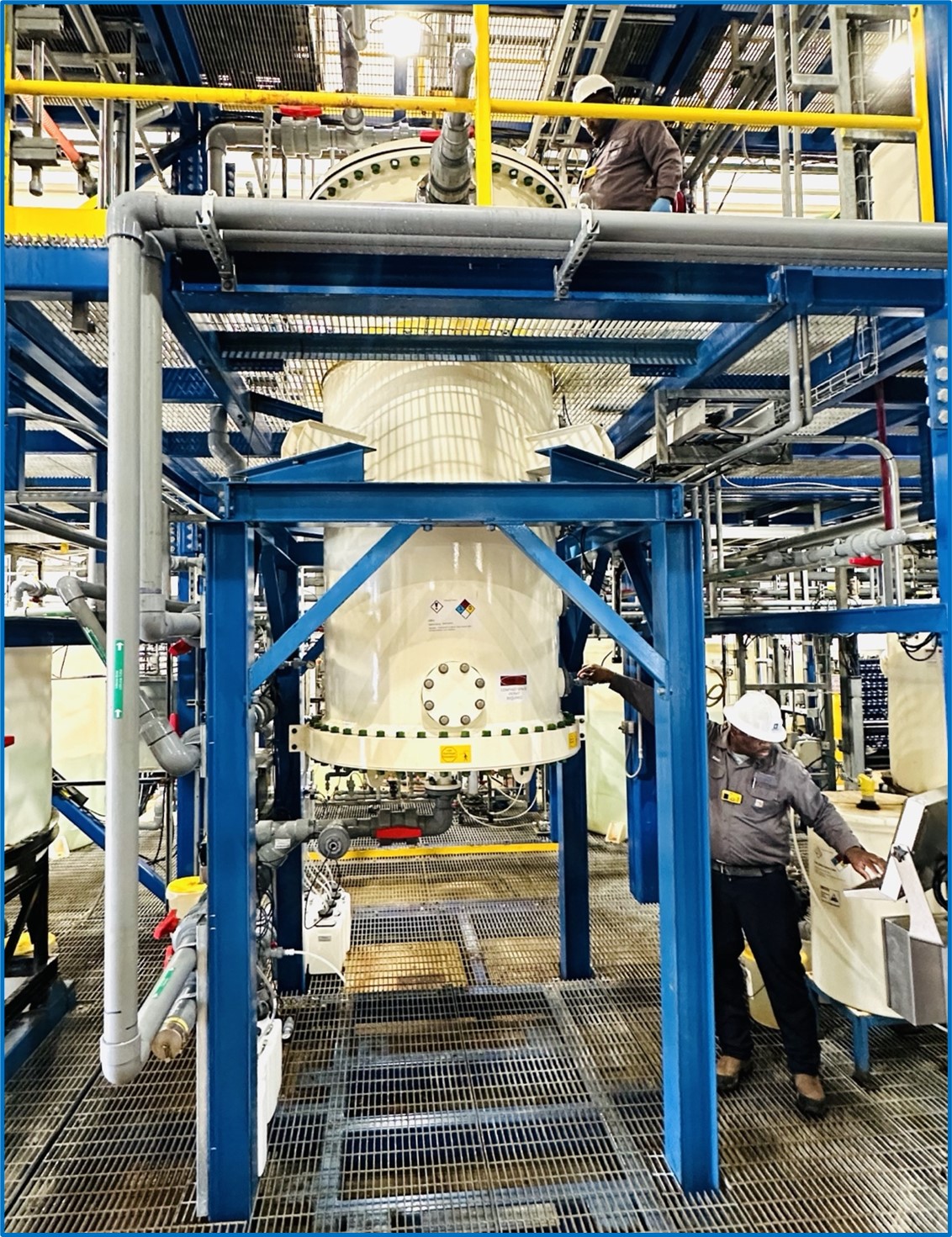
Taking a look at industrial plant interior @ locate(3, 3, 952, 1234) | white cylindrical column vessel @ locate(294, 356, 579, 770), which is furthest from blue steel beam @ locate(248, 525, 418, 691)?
white cylindrical column vessel @ locate(294, 356, 579, 770)

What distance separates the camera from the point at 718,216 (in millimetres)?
2580

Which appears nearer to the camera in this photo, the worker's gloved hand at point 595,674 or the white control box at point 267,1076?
the white control box at point 267,1076

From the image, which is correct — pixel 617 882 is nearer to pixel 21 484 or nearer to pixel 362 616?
pixel 362 616

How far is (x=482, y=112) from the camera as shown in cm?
257

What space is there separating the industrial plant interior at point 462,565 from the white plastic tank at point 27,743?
0.03 meters

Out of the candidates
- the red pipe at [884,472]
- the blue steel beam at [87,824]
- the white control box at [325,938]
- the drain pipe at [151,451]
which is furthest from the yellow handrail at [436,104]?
the white control box at [325,938]

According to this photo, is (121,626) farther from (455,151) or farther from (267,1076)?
(267,1076)

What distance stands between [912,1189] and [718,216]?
14.1 feet

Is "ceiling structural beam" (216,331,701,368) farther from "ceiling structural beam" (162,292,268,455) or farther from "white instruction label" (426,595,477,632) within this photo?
"white instruction label" (426,595,477,632)

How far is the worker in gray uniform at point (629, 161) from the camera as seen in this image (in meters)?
3.44

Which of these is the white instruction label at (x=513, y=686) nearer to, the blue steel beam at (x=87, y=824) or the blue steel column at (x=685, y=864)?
the blue steel column at (x=685, y=864)

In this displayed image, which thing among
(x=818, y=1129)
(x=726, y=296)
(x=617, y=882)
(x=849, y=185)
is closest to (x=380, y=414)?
(x=726, y=296)

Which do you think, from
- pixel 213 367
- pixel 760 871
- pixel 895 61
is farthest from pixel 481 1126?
pixel 895 61

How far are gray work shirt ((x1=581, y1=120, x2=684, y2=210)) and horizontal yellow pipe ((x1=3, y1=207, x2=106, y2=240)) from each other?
228cm
